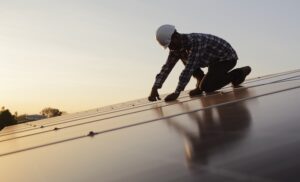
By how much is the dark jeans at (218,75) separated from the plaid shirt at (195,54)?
73 mm

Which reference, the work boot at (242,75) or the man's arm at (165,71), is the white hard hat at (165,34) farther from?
the work boot at (242,75)

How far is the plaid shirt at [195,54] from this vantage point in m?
6.53

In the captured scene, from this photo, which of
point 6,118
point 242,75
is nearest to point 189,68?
point 242,75

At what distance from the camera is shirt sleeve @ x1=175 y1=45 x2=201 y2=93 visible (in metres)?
6.47

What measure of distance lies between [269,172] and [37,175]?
132 cm

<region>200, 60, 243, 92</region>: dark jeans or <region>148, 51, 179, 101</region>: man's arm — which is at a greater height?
<region>148, 51, 179, 101</region>: man's arm

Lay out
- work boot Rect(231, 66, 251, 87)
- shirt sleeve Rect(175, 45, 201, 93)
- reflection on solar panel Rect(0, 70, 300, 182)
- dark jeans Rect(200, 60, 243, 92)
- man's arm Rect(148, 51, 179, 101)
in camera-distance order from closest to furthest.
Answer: reflection on solar panel Rect(0, 70, 300, 182), shirt sleeve Rect(175, 45, 201, 93), dark jeans Rect(200, 60, 243, 92), work boot Rect(231, 66, 251, 87), man's arm Rect(148, 51, 179, 101)

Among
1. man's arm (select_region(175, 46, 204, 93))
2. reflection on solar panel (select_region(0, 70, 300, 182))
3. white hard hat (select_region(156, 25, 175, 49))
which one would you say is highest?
white hard hat (select_region(156, 25, 175, 49))

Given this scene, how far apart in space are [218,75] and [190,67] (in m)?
0.71

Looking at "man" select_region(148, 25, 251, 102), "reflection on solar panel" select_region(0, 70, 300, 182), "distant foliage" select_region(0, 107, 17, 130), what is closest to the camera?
"reflection on solar panel" select_region(0, 70, 300, 182)

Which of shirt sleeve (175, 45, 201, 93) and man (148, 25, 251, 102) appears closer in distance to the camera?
shirt sleeve (175, 45, 201, 93)

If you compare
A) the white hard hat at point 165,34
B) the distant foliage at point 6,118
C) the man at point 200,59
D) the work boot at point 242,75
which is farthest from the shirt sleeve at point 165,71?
the distant foliage at point 6,118

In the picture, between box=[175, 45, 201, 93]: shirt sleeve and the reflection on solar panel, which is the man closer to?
box=[175, 45, 201, 93]: shirt sleeve

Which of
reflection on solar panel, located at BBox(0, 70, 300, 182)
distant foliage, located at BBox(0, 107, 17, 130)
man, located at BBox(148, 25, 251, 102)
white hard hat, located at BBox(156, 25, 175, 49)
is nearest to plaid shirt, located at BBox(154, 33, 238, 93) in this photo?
man, located at BBox(148, 25, 251, 102)
